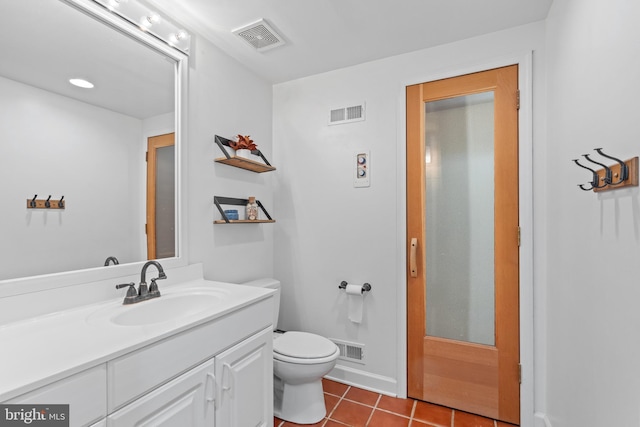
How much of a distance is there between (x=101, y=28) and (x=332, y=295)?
85.1 inches

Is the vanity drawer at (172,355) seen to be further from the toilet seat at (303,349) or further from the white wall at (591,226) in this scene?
the white wall at (591,226)

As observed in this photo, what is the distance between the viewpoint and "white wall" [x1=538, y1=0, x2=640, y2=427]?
2.75 ft

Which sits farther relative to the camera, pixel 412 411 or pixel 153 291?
pixel 412 411

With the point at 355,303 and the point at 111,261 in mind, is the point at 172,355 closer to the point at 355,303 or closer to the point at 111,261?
the point at 111,261

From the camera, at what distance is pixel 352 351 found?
7.50ft

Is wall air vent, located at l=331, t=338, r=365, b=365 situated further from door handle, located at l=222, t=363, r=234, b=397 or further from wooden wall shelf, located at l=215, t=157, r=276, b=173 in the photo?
wooden wall shelf, located at l=215, t=157, r=276, b=173

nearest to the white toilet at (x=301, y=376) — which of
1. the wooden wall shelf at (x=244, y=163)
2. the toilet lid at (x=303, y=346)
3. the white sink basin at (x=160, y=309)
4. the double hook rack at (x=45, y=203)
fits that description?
the toilet lid at (x=303, y=346)

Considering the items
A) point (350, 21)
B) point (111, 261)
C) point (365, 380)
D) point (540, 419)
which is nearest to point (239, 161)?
point (111, 261)

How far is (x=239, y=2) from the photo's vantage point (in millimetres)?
1643

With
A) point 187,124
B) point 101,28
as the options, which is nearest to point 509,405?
point 187,124

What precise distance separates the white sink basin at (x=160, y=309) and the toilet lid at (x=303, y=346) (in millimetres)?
600

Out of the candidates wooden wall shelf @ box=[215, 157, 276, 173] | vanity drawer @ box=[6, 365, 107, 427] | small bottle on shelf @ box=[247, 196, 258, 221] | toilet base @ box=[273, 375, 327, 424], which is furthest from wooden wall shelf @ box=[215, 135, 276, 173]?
toilet base @ box=[273, 375, 327, 424]

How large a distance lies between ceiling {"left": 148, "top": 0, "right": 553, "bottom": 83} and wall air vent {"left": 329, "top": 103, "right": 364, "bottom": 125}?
37cm

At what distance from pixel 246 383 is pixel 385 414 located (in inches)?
40.8
